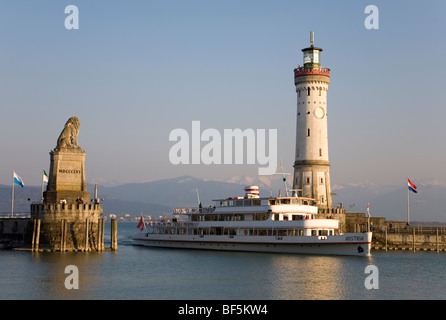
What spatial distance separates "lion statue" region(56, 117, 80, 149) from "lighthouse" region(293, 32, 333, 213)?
103ft

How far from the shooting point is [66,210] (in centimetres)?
6512

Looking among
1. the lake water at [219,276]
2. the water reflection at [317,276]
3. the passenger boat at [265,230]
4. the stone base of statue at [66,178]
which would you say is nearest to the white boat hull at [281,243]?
the passenger boat at [265,230]

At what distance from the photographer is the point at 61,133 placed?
2682 inches

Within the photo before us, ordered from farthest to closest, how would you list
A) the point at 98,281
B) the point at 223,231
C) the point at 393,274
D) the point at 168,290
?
the point at 223,231 < the point at 393,274 < the point at 98,281 < the point at 168,290

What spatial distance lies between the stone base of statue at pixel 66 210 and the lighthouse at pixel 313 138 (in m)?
30.3

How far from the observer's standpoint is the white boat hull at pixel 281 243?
215ft

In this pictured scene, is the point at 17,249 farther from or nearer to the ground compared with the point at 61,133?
nearer to the ground

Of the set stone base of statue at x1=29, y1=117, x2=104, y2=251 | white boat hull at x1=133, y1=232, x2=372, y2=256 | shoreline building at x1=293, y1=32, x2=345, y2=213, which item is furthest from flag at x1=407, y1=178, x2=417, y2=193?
stone base of statue at x1=29, y1=117, x2=104, y2=251

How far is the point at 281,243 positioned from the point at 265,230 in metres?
3.08

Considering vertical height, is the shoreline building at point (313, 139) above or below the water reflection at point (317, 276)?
above

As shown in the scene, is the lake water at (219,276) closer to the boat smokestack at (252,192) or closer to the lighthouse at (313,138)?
the boat smokestack at (252,192)
